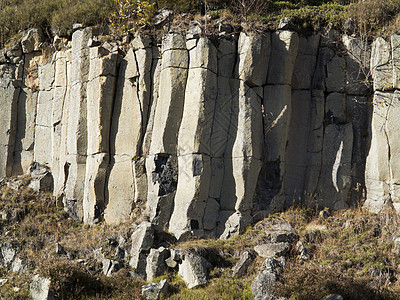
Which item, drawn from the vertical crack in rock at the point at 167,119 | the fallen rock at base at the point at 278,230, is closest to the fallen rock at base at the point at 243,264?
the fallen rock at base at the point at 278,230

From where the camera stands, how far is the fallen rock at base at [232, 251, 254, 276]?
11758mm

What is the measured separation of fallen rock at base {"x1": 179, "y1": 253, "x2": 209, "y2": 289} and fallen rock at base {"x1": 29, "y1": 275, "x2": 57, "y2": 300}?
2.64 meters

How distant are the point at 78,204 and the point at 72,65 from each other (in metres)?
3.99

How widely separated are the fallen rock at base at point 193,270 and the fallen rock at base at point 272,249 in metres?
1.23

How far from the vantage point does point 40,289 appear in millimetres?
11109

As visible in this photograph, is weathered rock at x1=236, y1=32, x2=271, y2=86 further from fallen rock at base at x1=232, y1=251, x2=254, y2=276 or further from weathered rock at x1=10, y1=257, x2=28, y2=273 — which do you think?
weathered rock at x1=10, y1=257, x2=28, y2=273

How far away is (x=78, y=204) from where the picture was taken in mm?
15078

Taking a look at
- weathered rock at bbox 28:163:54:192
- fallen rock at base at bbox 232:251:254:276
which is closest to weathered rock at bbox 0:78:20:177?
weathered rock at bbox 28:163:54:192

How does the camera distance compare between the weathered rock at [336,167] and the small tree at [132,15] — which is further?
the small tree at [132,15]

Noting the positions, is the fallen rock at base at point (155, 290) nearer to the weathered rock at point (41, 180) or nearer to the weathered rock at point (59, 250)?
the weathered rock at point (59, 250)

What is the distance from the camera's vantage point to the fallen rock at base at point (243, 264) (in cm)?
1176

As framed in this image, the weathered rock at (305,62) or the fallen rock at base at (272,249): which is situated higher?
the weathered rock at (305,62)

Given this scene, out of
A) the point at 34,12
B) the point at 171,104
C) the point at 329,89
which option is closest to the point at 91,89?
the point at 171,104

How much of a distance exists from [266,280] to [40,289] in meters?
4.40
